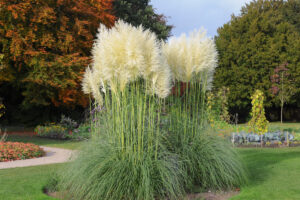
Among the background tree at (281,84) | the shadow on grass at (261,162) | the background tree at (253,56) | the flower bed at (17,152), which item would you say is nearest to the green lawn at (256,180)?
the shadow on grass at (261,162)

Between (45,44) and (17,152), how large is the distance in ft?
23.3

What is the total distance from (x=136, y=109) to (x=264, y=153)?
5802mm

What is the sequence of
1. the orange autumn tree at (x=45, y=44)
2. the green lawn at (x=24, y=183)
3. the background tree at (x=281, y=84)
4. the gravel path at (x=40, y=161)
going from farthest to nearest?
the background tree at (x=281, y=84) < the orange autumn tree at (x=45, y=44) < the gravel path at (x=40, y=161) < the green lawn at (x=24, y=183)

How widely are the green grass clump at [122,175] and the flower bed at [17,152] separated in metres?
5.33

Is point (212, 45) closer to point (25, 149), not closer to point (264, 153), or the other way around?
point (264, 153)

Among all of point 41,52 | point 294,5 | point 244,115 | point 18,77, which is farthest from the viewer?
point 294,5

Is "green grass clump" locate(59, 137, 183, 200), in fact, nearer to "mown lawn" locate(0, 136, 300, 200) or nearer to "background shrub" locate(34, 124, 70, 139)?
"mown lawn" locate(0, 136, 300, 200)

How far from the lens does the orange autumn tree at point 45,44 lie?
558 inches

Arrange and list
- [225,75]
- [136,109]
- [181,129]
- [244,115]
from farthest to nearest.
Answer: [244,115]
[225,75]
[181,129]
[136,109]

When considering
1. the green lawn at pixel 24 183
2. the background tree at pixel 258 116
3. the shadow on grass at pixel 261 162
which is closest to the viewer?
the green lawn at pixel 24 183

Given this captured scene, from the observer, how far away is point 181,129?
521 cm

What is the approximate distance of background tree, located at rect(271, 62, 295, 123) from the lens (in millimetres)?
24781

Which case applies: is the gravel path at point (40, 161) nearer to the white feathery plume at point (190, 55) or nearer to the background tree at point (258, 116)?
the white feathery plume at point (190, 55)

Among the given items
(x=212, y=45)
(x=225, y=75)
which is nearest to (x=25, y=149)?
(x=212, y=45)
